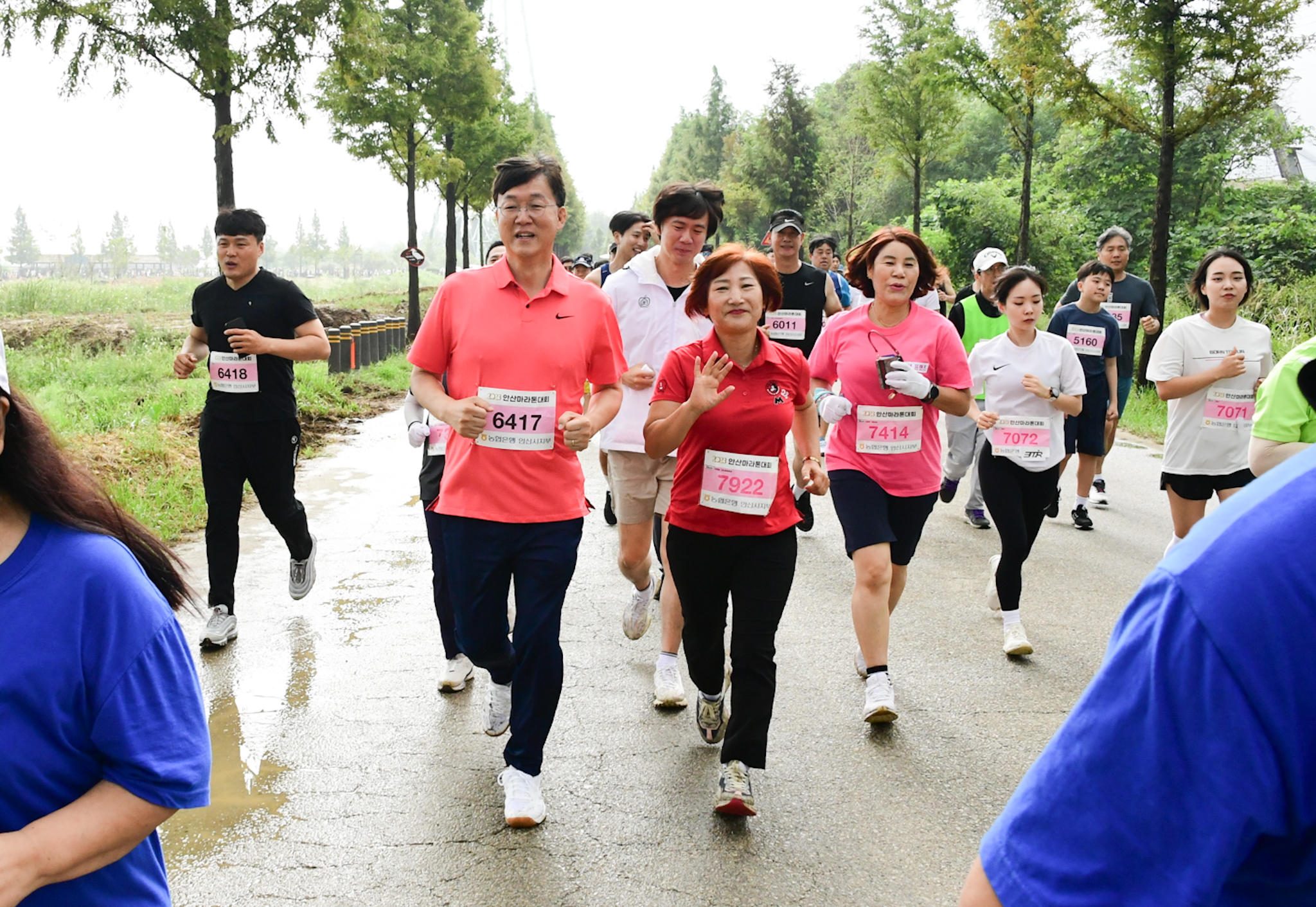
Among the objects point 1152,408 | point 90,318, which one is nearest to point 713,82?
point 90,318

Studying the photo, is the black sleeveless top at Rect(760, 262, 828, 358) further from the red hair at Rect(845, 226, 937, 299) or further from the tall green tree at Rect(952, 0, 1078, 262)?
the tall green tree at Rect(952, 0, 1078, 262)

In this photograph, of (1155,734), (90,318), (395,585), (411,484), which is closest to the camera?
(1155,734)

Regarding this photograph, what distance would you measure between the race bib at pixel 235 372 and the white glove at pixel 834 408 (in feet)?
9.80

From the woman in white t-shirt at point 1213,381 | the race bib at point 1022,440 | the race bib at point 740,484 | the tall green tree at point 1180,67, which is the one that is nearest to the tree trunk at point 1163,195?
the tall green tree at point 1180,67

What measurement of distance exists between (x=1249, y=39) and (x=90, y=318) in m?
21.9

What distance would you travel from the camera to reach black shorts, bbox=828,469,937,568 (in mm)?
4578

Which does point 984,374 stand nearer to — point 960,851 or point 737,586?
point 737,586

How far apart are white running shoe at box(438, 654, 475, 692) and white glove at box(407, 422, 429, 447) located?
106 centimetres

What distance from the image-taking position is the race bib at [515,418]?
3684mm

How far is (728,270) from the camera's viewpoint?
4023mm

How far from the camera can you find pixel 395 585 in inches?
257

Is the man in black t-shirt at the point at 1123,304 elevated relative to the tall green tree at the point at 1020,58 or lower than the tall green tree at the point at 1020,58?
Result: lower

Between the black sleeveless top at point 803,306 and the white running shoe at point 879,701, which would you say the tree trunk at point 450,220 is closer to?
the black sleeveless top at point 803,306

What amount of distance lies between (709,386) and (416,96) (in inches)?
962
